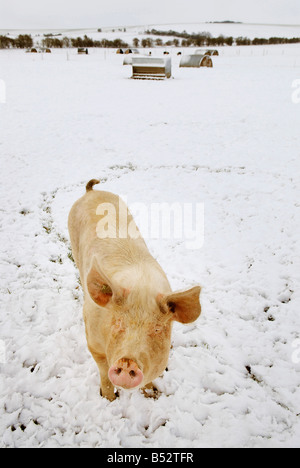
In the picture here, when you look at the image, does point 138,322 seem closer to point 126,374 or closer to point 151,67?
point 126,374

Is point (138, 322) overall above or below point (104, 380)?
above

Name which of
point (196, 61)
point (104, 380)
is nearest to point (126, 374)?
point (104, 380)

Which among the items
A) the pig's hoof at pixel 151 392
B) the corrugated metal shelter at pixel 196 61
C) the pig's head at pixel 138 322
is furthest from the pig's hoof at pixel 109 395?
the corrugated metal shelter at pixel 196 61

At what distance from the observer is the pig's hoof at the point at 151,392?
2840 millimetres

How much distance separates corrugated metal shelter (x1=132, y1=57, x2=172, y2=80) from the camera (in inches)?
803

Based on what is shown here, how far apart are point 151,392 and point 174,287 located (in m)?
1.57

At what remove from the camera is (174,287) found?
164 inches

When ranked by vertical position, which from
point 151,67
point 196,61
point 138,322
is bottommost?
point 138,322

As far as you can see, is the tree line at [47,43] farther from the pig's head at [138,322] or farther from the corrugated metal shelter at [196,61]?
the pig's head at [138,322]

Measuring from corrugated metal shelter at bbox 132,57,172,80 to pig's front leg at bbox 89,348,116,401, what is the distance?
2171cm

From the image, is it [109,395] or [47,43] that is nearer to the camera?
[109,395]

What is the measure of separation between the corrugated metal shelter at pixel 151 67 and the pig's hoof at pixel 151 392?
71.0 ft
